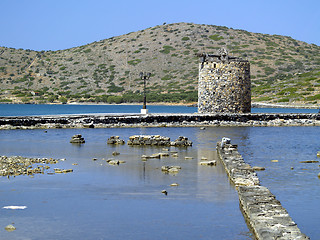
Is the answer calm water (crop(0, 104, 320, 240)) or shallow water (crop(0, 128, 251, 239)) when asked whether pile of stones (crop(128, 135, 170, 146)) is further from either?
shallow water (crop(0, 128, 251, 239))

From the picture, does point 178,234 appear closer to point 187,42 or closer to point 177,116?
point 177,116

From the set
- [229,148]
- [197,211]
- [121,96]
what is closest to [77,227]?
[197,211]

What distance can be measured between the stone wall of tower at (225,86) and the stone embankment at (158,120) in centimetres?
192

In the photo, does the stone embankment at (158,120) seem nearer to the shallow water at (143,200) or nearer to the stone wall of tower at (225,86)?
the stone wall of tower at (225,86)

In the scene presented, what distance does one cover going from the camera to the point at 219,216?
1049 cm

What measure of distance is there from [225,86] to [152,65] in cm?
9880

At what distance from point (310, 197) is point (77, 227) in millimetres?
5443

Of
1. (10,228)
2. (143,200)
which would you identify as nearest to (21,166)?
(143,200)

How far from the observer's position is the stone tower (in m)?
43.9

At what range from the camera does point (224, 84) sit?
43938 mm

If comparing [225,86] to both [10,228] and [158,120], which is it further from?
[10,228]

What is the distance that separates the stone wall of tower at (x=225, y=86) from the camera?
4394cm

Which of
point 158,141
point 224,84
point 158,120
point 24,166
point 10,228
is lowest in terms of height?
point 10,228

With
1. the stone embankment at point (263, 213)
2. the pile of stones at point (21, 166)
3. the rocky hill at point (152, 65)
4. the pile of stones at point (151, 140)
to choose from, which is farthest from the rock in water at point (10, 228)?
the rocky hill at point (152, 65)
